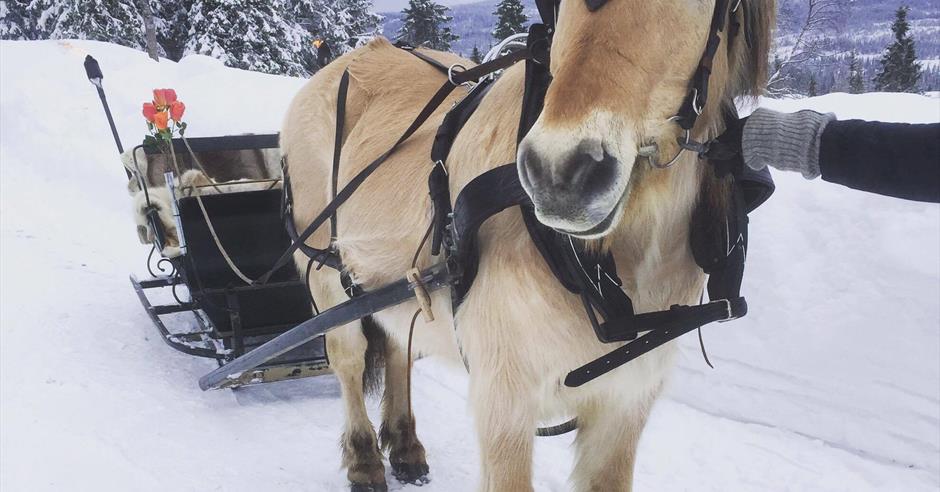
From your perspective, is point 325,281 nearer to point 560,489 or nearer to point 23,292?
point 560,489

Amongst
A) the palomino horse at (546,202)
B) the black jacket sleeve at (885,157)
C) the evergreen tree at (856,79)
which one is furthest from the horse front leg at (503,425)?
the evergreen tree at (856,79)

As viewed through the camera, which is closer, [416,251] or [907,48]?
[416,251]

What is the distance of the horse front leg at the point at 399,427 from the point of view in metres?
3.60

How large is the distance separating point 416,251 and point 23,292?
170 inches

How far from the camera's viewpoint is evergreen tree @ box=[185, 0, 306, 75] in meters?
21.8

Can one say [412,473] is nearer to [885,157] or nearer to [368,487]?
[368,487]

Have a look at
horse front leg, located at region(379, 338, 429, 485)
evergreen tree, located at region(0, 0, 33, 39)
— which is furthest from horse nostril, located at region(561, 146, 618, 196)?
evergreen tree, located at region(0, 0, 33, 39)

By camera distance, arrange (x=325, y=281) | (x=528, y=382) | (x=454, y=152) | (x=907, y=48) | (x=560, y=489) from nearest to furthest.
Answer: (x=528, y=382), (x=454, y=152), (x=560, y=489), (x=325, y=281), (x=907, y=48)

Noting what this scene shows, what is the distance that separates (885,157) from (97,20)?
2582 centimetres

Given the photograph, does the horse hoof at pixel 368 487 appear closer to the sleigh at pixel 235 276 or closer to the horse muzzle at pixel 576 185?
the sleigh at pixel 235 276

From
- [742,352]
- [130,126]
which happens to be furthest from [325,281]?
[130,126]

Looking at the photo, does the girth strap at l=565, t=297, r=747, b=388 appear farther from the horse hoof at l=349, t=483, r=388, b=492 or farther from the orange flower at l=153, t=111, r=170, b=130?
the orange flower at l=153, t=111, r=170, b=130

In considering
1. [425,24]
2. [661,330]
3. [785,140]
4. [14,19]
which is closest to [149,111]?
[661,330]

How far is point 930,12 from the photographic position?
6445mm
